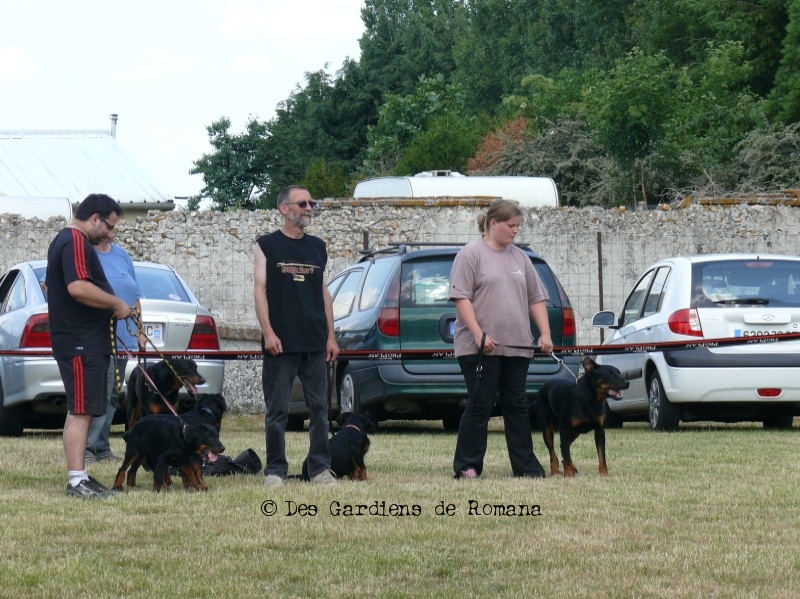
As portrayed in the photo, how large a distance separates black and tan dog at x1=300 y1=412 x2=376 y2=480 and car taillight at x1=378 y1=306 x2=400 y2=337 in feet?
11.7

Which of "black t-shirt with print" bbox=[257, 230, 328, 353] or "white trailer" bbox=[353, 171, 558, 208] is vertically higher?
"white trailer" bbox=[353, 171, 558, 208]

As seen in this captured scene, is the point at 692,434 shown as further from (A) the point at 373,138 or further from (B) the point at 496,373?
(A) the point at 373,138

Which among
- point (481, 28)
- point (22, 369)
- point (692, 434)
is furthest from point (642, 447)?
point (481, 28)

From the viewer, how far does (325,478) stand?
8.73 metres

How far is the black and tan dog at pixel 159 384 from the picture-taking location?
10328 millimetres

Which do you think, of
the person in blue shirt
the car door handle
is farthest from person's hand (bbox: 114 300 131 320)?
the car door handle

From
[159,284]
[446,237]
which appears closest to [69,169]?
[446,237]

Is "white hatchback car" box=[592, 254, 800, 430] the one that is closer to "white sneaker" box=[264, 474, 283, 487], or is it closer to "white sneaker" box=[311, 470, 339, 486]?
"white sneaker" box=[311, 470, 339, 486]

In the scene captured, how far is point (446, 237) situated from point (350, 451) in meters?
12.3

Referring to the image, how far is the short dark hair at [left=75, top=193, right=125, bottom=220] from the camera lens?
27.6 ft

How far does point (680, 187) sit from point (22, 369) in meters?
23.3

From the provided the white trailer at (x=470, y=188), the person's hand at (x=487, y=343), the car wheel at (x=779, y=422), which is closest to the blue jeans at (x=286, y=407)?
the person's hand at (x=487, y=343)

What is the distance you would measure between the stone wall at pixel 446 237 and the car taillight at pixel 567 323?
6.81 meters

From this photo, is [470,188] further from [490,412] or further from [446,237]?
[490,412]
